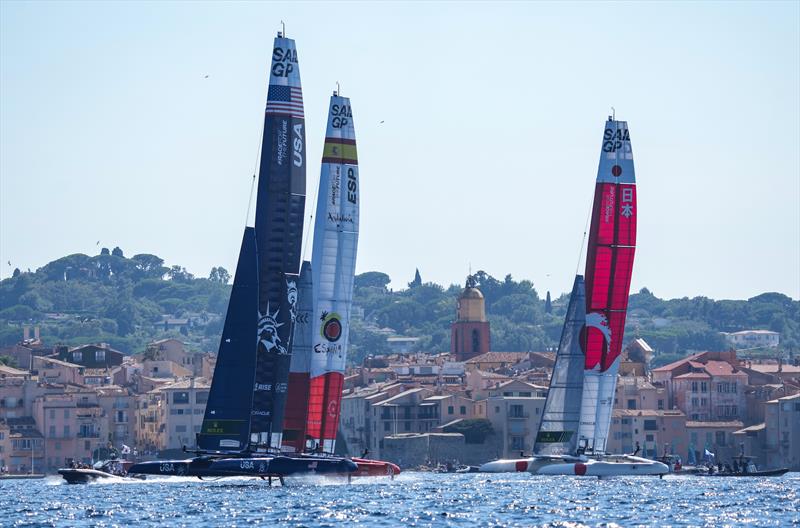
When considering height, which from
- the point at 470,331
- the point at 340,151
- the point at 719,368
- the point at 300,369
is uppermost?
the point at 470,331

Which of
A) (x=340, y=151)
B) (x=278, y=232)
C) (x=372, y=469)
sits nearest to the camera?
(x=278, y=232)

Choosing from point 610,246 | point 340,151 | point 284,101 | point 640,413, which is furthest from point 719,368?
point 284,101

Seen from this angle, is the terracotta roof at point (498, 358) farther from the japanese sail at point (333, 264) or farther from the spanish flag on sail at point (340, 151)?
the spanish flag on sail at point (340, 151)

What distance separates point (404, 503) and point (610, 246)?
66.8ft

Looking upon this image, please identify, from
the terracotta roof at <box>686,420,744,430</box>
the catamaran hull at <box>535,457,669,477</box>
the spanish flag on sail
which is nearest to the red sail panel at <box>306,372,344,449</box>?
the spanish flag on sail

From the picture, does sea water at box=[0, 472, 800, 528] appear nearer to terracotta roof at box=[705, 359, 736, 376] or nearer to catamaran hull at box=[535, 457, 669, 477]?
catamaran hull at box=[535, 457, 669, 477]

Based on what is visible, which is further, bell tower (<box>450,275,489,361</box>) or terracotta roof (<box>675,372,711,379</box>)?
bell tower (<box>450,275,489,361</box>)

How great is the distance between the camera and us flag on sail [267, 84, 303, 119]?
2554 inches

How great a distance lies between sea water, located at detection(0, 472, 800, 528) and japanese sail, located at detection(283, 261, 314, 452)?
5.36 feet

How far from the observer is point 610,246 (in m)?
75.8

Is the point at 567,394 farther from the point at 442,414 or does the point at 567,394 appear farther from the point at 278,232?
the point at 442,414

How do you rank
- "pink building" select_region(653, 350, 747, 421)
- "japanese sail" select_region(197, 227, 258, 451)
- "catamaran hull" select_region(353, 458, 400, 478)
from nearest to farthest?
"japanese sail" select_region(197, 227, 258, 451)
"catamaran hull" select_region(353, 458, 400, 478)
"pink building" select_region(653, 350, 747, 421)

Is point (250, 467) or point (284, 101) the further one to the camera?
point (284, 101)

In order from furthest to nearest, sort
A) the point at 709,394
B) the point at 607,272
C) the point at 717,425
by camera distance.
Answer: the point at 709,394
the point at 717,425
the point at 607,272
